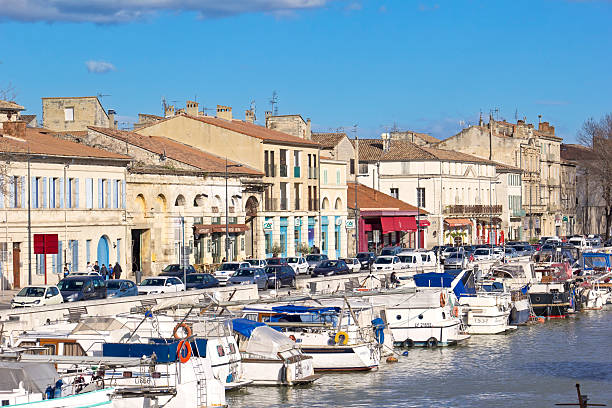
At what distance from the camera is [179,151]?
82.6 meters

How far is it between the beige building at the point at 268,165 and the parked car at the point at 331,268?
49.4ft

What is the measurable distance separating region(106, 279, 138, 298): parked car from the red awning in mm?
54306

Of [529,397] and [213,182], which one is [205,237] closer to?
[213,182]

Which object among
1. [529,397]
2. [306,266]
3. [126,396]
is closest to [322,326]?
[529,397]

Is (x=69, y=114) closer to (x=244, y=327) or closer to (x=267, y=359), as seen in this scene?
(x=244, y=327)

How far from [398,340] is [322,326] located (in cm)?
898

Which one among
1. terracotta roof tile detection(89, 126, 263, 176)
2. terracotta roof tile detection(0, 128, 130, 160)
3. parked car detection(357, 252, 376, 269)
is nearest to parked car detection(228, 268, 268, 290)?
terracotta roof tile detection(0, 128, 130, 160)

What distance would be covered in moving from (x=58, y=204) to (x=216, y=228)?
51.8ft

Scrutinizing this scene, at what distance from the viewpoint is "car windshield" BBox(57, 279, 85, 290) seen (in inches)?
2014

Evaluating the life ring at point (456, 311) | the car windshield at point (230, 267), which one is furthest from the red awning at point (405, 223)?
the life ring at point (456, 311)

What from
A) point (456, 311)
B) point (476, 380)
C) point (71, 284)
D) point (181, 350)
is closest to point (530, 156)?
point (456, 311)

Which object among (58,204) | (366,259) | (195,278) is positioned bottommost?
(195,278)

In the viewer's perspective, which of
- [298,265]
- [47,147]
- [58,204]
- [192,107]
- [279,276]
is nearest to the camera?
[279,276]

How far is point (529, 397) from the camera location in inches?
1531
